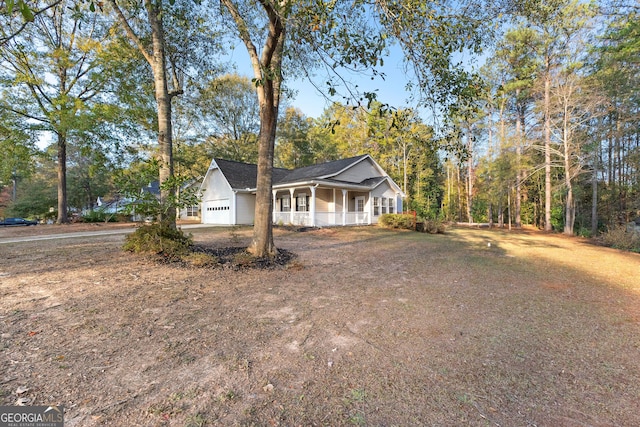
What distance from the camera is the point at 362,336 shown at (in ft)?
9.98

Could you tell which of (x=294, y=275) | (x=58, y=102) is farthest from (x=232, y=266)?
(x=58, y=102)

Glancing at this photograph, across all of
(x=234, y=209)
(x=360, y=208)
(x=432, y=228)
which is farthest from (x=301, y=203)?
(x=432, y=228)

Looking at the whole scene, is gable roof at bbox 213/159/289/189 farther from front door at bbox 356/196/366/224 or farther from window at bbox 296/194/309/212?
front door at bbox 356/196/366/224

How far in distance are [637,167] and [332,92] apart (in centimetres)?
1922

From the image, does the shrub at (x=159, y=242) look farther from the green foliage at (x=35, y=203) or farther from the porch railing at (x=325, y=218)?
→ the green foliage at (x=35, y=203)

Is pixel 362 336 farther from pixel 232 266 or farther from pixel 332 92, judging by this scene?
pixel 232 266

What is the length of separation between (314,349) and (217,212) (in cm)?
1948

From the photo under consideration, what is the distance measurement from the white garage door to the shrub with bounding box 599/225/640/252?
2013 cm

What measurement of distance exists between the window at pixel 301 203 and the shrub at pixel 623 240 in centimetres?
1482

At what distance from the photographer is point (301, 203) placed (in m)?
18.6

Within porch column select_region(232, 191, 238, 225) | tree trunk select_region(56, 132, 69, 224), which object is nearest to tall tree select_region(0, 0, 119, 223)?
tree trunk select_region(56, 132, 69, 224)

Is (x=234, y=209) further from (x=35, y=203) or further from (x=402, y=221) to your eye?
(x=35, y=203)

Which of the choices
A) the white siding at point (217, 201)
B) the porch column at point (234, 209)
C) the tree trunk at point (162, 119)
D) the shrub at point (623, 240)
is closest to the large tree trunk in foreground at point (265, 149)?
the tree trunk at point (162, 119)

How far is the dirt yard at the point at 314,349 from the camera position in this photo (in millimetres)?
1932
